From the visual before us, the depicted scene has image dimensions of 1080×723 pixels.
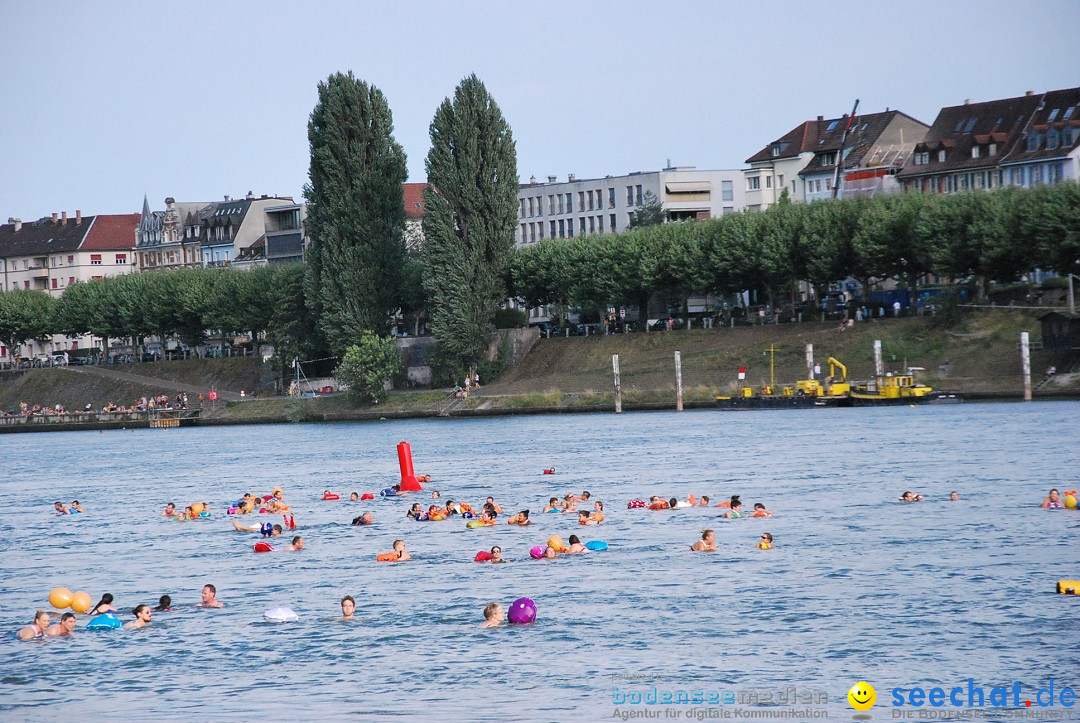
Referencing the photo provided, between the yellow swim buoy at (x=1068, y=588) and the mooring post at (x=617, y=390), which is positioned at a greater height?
the mooring post at (x=617, y=390)

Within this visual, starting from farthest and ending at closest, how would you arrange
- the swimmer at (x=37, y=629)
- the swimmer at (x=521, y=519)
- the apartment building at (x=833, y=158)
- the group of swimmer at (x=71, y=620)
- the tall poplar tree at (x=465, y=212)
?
1. the apartment building at (x=833, y=158)
2. the tall poplar tree at (x=465, y=212)
3. the swimmer at (x=521, y=519)
4. the group of swimmer at (x=71, y=620)
5. the swimmer at (x=37, y=629)

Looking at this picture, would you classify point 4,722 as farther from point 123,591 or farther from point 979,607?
point 979,607

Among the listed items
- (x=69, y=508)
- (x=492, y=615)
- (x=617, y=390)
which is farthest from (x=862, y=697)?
(x=617, y=390)

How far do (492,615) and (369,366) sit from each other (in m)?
83.2

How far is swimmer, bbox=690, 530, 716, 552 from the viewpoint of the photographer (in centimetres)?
4125

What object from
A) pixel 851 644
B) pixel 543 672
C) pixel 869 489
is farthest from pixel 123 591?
pixel 869 489

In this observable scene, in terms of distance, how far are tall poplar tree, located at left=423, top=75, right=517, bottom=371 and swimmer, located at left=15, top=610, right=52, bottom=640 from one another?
80346 millimetres

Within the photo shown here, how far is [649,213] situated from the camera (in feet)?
525

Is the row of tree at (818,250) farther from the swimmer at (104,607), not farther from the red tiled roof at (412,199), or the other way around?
the swimmer at (104,607)

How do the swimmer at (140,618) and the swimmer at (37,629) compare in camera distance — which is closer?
the swimmer at (37,629)

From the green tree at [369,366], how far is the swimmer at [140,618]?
79.5 metres

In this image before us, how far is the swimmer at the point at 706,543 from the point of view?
41250mm

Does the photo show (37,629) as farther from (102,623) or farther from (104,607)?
(104,607)

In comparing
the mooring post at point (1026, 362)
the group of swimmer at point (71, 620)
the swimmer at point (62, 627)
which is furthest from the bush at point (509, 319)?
the swimmer at point (62, 627)
